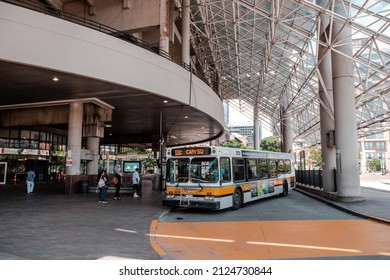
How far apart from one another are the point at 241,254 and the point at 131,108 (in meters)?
15.8

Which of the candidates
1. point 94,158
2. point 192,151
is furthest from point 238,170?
point 94,158

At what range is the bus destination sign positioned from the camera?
12740 millimetres

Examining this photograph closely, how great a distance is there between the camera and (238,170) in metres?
14.1

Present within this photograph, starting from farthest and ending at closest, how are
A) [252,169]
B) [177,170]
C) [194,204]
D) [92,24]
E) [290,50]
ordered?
[290,50]
[252,169]
[92,24]
[177,170]
[194,204]

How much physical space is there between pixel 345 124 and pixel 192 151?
8.81m

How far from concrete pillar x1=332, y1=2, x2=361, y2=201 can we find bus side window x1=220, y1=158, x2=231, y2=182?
6784mm

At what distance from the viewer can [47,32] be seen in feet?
41.0

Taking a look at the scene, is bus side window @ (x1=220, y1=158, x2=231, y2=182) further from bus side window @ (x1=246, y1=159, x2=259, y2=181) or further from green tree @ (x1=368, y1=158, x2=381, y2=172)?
green tree @ (x1=368, y1=158, x2=381, y2=172)

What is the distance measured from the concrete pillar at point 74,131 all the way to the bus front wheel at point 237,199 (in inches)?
431

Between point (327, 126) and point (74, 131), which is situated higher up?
point (327, 126)

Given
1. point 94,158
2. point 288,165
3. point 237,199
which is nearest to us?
point 237,199

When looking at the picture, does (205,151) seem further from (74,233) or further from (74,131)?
(74,131)

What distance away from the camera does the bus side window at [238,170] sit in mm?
13720
